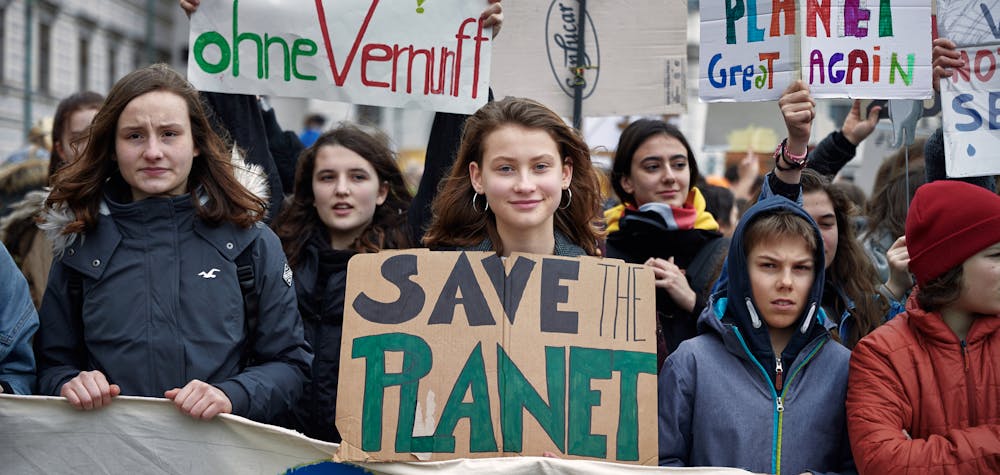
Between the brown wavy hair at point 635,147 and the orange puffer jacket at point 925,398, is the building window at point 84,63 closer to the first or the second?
the brown wavy hair at point 635,147

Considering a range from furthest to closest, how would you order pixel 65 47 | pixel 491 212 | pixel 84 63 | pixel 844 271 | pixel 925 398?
pixel 84 63
pixel 65 47
pixel 844 271
pixel 491 212
pixel 925 398

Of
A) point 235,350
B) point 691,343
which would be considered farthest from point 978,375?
point 235,350

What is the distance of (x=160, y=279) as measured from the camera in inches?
116

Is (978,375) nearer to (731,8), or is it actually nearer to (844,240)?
(844,240)

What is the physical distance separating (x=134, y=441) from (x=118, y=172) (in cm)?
87

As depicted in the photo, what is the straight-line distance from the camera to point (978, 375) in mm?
2703

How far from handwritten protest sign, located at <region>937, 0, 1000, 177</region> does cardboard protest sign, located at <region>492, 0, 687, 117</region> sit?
123cm

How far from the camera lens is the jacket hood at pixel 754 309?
2.91 m

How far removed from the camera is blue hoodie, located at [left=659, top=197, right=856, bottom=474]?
281 cm

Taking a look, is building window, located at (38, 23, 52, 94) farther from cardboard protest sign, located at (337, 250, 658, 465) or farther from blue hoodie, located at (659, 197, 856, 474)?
blue hoodie, located at (659, 197, 856, 474)

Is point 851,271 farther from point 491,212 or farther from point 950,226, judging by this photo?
point 491,212

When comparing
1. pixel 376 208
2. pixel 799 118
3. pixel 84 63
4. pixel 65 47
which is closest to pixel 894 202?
pixel 799 118

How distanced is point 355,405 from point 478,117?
1066mm

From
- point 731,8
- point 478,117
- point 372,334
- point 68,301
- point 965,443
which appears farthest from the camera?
point 731,8
